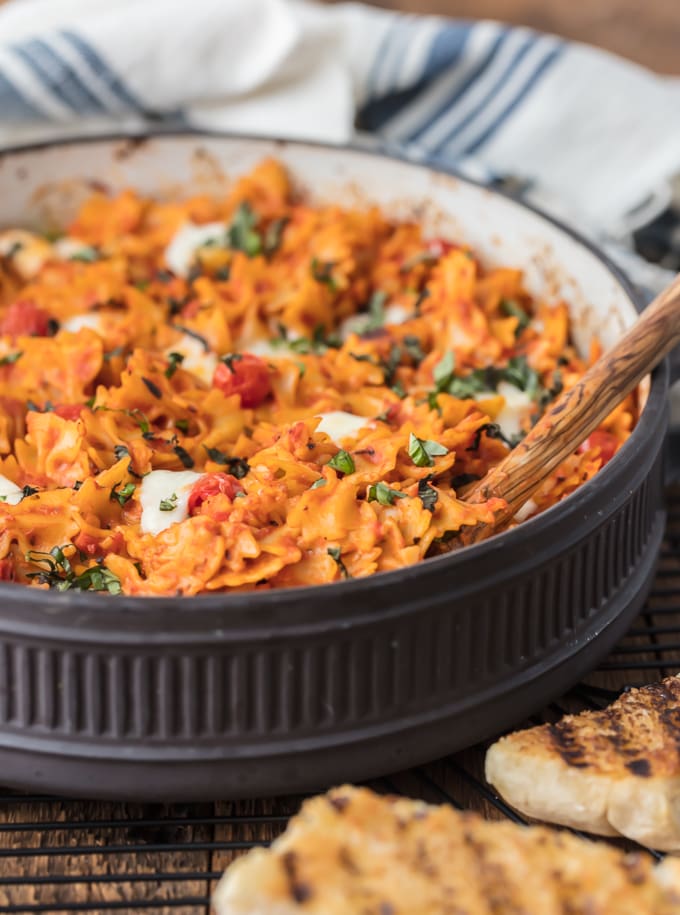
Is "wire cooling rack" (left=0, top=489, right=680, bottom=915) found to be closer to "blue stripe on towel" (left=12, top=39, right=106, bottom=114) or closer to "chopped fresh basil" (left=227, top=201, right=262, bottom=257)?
"chopped fresh basil" (left=227, top=201, right=262, bottom=257)

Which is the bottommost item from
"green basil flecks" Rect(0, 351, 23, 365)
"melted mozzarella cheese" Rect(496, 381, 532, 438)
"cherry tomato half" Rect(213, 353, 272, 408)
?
"green basil flecks" Rect(0, 351, 23, 365)

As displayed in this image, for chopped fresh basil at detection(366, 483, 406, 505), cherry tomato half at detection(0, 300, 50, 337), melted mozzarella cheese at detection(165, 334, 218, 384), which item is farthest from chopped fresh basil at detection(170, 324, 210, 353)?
chopped fresh basil at detection(366, 483, 406, 505)

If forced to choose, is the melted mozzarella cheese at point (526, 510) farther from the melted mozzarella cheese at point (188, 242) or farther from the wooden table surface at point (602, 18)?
the wooden table surface at point (602, 18)

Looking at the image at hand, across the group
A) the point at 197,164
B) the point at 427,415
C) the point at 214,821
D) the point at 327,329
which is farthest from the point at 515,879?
the point at 197,164

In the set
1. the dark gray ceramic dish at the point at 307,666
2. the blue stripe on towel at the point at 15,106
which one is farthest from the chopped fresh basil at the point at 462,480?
the blue stripe on towel at the point at 15,106

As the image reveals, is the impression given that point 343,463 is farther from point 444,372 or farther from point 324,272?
point 324,272

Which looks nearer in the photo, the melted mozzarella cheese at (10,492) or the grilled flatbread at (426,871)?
the grilled flatbread at (426,871)

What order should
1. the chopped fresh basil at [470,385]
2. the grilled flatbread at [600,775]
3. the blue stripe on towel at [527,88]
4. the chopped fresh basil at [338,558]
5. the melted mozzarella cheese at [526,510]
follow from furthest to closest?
the blue stripe on towel at [527,88] → the chopped fresh basil at [470,385] → the melted mozzarella cheese at [526,510] → the chopped fresh basil at [338,558] → the grilled flatbread at [600,775]
